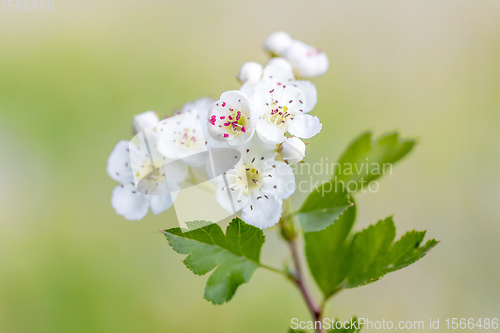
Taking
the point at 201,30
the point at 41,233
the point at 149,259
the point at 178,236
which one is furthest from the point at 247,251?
the point at 201,30

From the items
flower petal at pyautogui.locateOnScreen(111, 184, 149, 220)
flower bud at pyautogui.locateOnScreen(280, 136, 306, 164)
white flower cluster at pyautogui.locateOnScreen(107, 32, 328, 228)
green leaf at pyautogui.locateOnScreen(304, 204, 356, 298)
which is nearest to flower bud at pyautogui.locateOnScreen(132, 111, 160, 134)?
white flower cluster at pyautogui.locateOnScreen(107, 32, 328, 228)

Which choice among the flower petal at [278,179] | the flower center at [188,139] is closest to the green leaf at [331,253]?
the flower petal at [278,179]

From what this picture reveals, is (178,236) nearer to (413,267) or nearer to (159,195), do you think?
(159,195)

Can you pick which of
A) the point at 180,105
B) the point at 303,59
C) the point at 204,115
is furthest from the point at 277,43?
the point at 180,105

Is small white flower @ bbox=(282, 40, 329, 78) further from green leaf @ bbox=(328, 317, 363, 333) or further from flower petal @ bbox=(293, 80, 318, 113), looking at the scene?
green leaf @ bbox=(328, 317, 363, 333)

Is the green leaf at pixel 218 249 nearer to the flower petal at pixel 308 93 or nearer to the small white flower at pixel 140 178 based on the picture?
the small white flower at pixel 140 178
